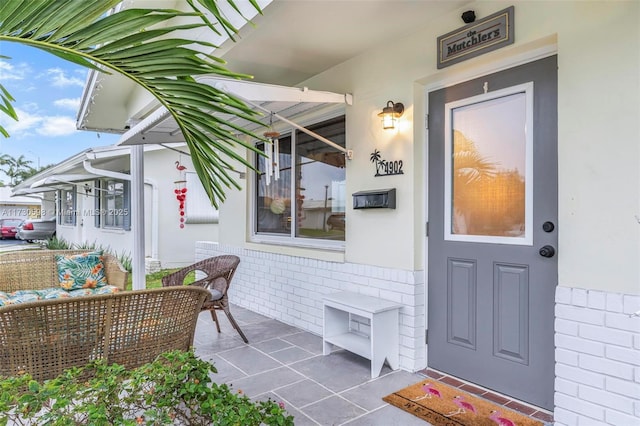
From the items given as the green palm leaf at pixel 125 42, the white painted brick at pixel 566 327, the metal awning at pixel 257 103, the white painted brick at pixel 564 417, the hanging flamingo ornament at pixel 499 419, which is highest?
the metal awning at pixel 257 103

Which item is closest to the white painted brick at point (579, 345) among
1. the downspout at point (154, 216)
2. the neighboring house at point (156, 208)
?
the neighboring house at point (156, 208)

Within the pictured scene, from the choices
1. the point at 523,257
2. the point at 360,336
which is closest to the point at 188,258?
the point at 360,336

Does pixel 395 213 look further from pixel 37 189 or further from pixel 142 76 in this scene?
pixel 37 189

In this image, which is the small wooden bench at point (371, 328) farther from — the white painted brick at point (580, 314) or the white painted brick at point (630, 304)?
the white painted brick at point (630, 304)

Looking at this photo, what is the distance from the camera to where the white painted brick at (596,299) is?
6.76ft

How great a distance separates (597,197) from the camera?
2096 mm

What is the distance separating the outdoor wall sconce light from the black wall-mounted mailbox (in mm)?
534

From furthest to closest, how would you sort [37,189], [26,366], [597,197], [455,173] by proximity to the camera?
[37,189] < [455,173] < [597,197] < [26,366]

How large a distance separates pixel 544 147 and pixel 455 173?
66cm

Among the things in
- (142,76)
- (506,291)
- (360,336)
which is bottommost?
(360,336)

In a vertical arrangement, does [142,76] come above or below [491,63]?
below

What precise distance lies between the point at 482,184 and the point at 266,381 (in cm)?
216

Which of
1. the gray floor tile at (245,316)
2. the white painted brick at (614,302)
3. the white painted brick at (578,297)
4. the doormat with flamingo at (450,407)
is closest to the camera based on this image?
the white painted brick at (614,302)

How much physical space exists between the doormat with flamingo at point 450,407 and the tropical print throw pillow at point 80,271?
333cm
